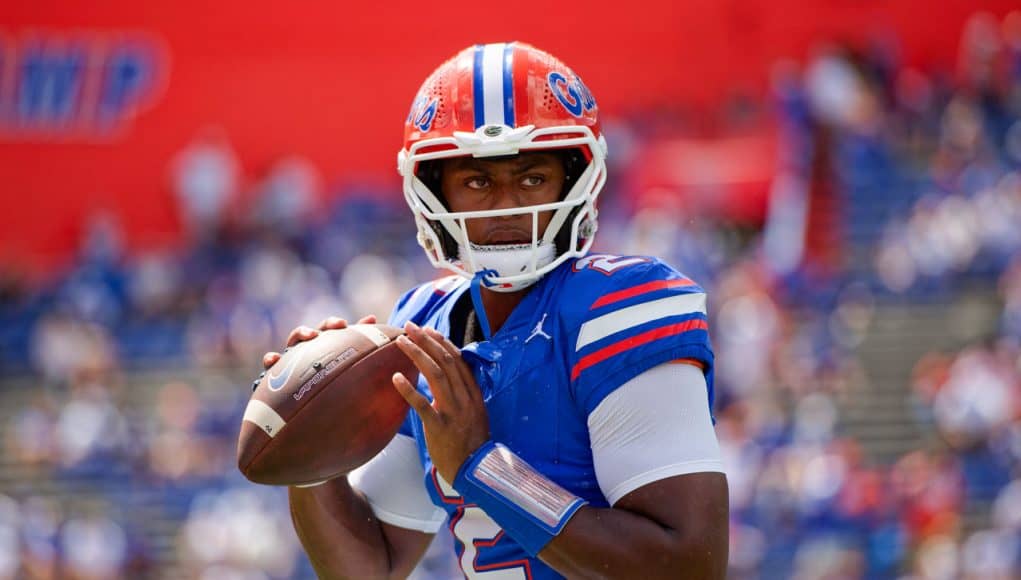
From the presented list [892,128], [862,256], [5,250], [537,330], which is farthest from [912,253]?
[537,330]

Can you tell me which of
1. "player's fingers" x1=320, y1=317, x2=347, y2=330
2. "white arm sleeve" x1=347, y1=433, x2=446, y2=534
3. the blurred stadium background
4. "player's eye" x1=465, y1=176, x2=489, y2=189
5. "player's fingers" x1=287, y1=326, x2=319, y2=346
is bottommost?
the blurred stadium background

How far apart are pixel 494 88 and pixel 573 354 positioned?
48 cm

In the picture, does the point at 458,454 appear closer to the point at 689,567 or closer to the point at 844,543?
the point at 689,567

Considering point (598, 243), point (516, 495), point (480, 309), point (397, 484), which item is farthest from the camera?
point (598, 243)

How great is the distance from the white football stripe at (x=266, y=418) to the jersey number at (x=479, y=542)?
35 centimetres

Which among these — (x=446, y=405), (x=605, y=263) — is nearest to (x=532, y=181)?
(x=605, y=263)

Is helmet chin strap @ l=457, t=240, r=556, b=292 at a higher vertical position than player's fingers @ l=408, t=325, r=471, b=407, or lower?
higher

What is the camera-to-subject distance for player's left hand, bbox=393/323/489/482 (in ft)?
6.93

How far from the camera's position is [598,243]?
12352mm

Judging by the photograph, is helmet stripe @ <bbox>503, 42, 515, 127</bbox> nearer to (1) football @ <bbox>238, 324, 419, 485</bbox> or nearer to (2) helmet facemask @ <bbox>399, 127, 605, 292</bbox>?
(2) helmet facemask @ <bbox>399, 127, 605, 292</bbox>

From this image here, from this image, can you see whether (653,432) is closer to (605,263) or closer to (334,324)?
(605,263)

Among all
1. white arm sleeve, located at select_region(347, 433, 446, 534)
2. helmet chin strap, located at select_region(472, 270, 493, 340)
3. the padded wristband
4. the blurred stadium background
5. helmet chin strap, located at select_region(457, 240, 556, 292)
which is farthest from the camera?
the blurred stadium background

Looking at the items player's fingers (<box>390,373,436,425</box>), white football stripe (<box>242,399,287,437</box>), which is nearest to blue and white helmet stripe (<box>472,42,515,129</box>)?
player's fingers (<box>390,373,436,425</box>)

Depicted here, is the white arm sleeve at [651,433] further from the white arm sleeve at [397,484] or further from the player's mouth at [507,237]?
the white arm sleeve at [397,484]
